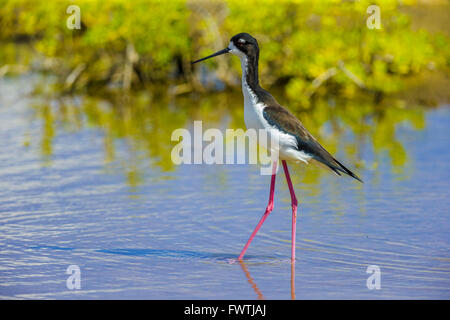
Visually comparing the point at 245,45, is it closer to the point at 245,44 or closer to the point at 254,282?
the point at 245,44

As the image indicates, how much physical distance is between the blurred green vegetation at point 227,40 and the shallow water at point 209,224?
348 centimetres

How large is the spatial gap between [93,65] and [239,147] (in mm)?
7370

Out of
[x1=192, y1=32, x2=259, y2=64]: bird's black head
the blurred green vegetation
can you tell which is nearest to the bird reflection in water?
[x1=192, y1=32, x2=259, y2=64]: bird's black head

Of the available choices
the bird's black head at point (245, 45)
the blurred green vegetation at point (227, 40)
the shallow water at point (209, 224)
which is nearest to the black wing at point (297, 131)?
the bird's black head at point (245, 45)

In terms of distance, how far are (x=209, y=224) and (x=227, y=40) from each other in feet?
32.9

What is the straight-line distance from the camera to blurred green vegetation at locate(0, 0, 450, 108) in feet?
51.0

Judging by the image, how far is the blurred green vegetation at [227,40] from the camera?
51.0ft

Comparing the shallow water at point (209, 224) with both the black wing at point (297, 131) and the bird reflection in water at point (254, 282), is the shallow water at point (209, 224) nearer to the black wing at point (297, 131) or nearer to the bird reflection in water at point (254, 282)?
the bird reflection in water at point (254, 282)

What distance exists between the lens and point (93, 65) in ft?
60.1

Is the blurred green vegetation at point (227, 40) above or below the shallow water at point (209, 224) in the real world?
above

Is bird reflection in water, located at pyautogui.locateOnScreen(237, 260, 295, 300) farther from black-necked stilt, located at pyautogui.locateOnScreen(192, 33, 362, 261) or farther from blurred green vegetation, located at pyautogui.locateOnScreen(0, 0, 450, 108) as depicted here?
blurred green vegetation, located at pyautogui.locateOnScreen(0, 0, 450, 108)

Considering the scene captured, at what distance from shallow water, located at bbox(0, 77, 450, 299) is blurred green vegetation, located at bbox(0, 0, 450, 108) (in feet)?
11.4
